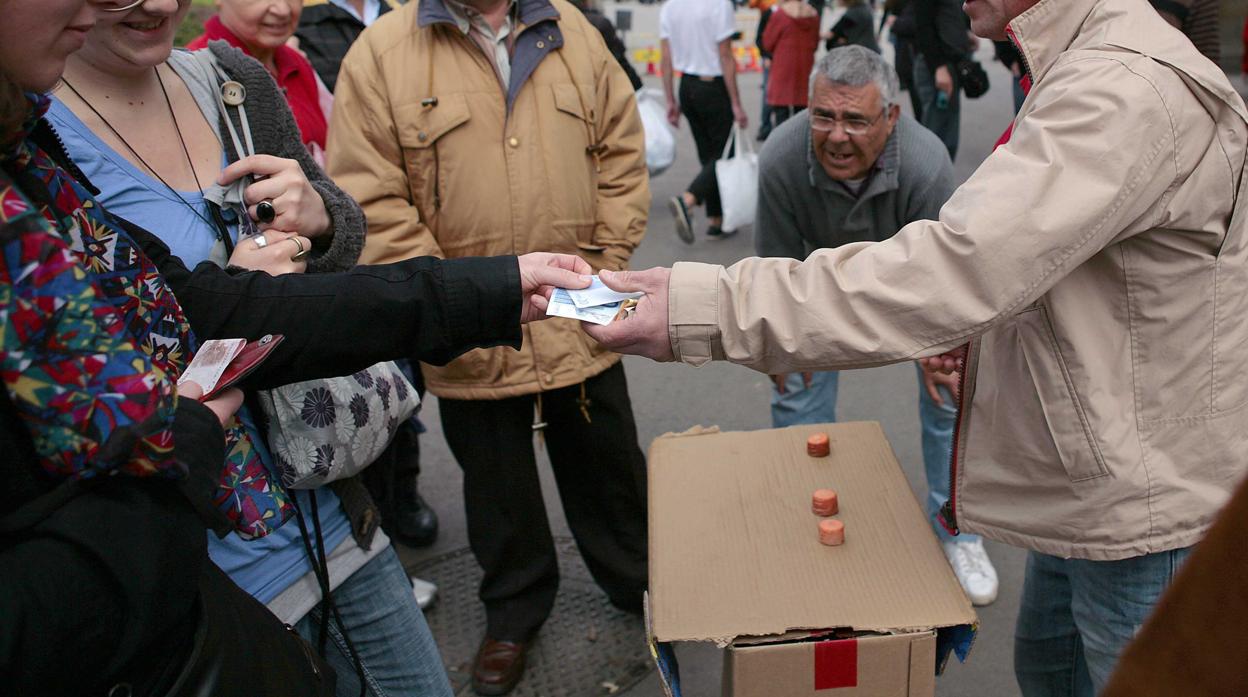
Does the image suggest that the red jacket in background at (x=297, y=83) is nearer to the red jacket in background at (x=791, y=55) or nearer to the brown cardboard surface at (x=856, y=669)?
the brown cardboard surface at (x=856, y=669)

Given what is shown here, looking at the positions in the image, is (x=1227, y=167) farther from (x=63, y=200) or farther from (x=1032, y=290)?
(x=63, y=200)

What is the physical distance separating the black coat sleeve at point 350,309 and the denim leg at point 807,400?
6.62 ft

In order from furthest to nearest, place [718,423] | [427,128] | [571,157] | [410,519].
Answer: [718,423]
[410,519]
[571,157]
[427,128]

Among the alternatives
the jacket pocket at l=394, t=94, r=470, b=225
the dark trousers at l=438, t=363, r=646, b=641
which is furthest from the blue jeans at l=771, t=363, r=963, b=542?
the jacket pocket at l=394, t=94, r=470, b=225

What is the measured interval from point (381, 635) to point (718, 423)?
9.89ft

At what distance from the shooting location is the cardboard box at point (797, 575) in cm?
187

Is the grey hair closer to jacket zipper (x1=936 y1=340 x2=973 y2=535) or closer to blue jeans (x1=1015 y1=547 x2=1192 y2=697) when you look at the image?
jacket zipper (x1=936 y1=340 x2=973 y2=535)

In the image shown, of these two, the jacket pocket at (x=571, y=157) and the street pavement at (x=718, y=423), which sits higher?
the jacket pocket at (x=571, y=157)

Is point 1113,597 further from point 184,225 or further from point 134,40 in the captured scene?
point 134,40

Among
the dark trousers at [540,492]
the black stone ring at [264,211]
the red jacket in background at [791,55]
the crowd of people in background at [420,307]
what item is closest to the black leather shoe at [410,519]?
the dark trousers at [540,492]

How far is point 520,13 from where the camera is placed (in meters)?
3.00

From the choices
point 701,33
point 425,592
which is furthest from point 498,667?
point 701,33

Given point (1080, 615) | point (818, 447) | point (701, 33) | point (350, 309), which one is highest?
point (350, 309)

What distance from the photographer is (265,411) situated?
5.96 feet
